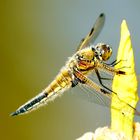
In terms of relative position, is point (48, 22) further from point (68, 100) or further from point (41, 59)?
point (68, 100)

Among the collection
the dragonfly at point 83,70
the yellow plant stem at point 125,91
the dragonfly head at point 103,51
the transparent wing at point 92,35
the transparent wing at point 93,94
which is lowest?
the yellow plant stem at point 125,91

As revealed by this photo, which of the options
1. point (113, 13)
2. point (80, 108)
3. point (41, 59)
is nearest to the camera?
point (113, 13)

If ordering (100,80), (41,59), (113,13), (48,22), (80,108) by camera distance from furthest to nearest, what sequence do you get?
(48,22) < (41,59) < (80,108) < (113,13) < (100,80)

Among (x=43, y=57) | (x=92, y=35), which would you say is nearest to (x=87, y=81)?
(x=92, y=35)

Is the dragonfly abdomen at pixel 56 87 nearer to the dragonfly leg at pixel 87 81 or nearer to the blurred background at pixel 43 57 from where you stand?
the dragonfly leg at pixel 87 81

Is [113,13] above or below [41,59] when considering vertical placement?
below

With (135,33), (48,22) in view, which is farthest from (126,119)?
(48,22)

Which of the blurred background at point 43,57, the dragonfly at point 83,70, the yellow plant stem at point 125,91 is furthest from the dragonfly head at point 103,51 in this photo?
the blurred background at point 43,57
